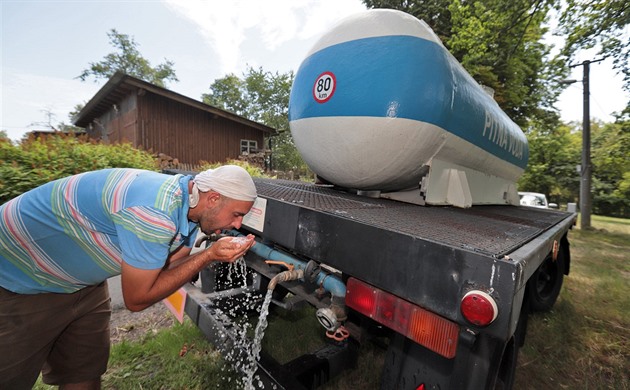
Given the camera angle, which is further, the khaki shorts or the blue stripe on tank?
the blue stripe on tank

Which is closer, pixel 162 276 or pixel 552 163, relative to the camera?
pixel 162 276

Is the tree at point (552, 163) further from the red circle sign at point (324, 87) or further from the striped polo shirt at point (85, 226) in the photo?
the striped polo shirt at point (85, 226)

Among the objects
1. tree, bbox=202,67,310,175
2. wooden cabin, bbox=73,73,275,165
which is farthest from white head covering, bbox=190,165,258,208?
tree, bbox=202,67,310,175

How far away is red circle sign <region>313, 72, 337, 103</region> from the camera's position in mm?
2203

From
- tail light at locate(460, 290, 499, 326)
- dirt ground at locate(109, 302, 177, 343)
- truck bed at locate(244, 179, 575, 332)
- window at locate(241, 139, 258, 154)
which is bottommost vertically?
dirt ground at locate(109, 302, 177, 343)

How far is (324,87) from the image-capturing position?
2252mm

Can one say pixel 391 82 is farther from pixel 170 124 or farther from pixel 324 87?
pixel 170 124

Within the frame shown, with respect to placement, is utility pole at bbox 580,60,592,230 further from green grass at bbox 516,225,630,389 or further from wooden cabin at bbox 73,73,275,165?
wooden cabin at bbox 73,73,275,165

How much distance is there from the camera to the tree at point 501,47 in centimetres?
675

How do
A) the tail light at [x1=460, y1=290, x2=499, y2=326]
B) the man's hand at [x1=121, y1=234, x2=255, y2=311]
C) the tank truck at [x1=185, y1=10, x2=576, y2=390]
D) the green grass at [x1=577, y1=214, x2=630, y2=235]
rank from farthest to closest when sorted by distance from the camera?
the green grass at [x1=577, y1=214, x2=630, y2=235], the man's hand at [x1=121, y1=234, x2=255, y2=311], the tank truck at [x1=185, y1=10, x2=576, y2=390], the tail light at [x1=460, y1=290, x2=499, y2=326]

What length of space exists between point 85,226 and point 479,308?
5.11ft

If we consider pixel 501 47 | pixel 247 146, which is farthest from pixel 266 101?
pixel 501 47

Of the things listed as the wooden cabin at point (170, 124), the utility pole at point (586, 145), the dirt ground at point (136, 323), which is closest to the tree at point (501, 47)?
the utility pole at point (586, 145)

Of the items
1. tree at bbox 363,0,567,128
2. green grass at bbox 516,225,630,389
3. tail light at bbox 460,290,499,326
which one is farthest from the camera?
tree at bbox 363,0,567,128
